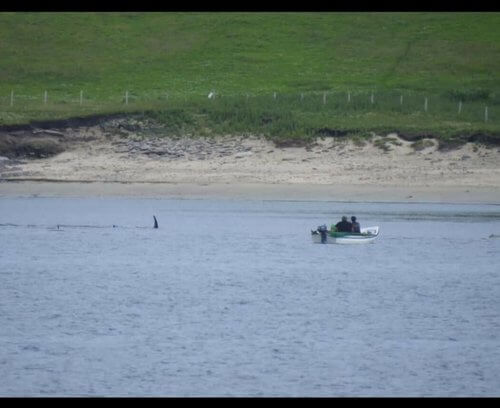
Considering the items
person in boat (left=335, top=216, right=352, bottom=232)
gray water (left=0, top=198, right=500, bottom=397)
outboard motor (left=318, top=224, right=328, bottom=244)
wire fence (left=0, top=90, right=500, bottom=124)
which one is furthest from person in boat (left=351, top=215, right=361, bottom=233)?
wire fence (left=0, top=90, right=500, bottom=124)

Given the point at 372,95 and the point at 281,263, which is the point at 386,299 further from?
the point at 372,95

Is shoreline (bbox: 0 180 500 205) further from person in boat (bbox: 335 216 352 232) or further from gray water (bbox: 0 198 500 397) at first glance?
person in boat (bbox: 335 216 352 232)

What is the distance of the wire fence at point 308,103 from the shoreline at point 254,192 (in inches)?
297

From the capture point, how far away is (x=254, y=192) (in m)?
45.8

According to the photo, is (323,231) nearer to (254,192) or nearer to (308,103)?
(254,192)

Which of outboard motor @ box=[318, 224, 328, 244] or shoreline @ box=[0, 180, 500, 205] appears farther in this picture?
shoreline @ box=[0, 180, 500, 205]

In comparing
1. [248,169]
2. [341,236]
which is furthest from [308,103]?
[341,236]

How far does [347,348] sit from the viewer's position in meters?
24.7

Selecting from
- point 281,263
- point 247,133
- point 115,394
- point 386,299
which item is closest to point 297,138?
point 247,133

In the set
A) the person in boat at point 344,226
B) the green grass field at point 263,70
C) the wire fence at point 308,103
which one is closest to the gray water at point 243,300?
the person in boat at point 344,226

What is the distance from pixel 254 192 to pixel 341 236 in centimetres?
845

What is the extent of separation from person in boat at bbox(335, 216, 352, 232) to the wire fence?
663 inches

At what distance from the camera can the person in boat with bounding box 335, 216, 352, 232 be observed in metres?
36.8

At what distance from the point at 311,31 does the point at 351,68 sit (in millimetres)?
7325
